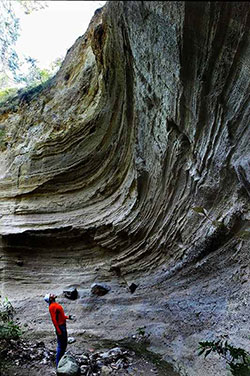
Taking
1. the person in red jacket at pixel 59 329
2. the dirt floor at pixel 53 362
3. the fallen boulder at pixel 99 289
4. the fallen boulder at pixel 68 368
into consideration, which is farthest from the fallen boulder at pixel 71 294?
the fallen boulder at pixel 68 368

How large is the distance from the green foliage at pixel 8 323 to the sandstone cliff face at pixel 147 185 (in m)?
0.46

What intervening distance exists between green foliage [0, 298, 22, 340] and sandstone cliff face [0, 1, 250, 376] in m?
0.46

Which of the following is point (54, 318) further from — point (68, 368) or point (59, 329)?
point (68, 368)

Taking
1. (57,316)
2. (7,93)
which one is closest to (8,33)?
(7,93)

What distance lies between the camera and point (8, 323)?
7270 mm

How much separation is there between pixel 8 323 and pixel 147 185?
4.88 metres

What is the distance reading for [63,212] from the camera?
1018 centimetres

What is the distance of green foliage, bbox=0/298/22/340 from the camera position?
21.1 ft

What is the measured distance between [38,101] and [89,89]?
10.7ft

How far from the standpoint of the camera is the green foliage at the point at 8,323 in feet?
21.1

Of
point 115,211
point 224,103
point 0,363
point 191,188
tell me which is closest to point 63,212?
point 115,211

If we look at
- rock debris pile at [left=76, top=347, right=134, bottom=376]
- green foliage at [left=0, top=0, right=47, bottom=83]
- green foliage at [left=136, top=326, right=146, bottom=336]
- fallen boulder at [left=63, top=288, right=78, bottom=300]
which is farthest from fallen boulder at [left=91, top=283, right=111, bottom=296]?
green foliage at [left=0, top=0, right=47, bottom=83]

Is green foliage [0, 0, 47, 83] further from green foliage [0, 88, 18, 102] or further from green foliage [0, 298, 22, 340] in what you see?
green foliage [0, 298, 22, 340]

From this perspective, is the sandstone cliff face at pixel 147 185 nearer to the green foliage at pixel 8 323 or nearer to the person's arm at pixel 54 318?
the green foliage at pixel 8 323
